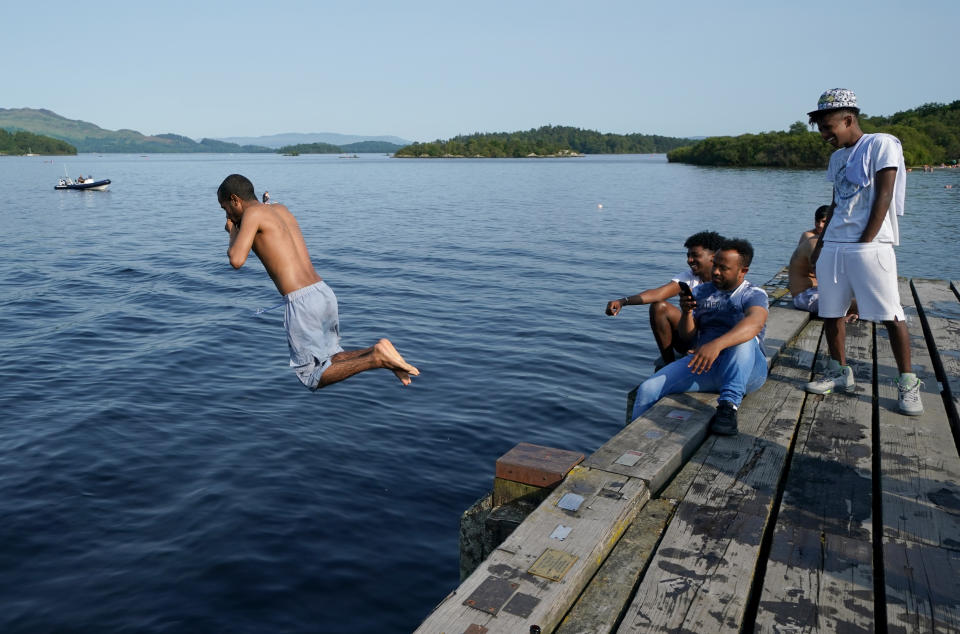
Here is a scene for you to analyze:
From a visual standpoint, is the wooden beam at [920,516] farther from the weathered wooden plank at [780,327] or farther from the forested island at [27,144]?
the forested island at [27,144]

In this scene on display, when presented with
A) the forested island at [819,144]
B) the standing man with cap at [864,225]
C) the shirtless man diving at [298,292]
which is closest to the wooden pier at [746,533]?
the standing man with cap at [864,225]

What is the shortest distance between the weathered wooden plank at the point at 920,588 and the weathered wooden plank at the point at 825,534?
91mm

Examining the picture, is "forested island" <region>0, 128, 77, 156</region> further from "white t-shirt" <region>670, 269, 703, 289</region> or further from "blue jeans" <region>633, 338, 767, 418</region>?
"blue jeans" <region>633, 338, 767, 418</region>

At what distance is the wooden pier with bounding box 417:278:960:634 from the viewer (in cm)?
301

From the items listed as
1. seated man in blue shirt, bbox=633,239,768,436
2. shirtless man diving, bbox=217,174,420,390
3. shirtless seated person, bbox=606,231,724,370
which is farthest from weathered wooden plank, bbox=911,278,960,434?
shirtless man diving, bbox=217,174,420,390

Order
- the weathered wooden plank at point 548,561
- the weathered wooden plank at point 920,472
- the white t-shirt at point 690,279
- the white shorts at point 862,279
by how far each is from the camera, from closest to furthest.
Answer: the weathered wooden plank at point 548,561 → the weathered wooden plank at point 920,472 → the white shorts at point 862,279 → the white t-shirt at point 690,279

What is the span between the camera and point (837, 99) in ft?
17.8

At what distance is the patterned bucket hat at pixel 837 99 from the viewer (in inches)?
213

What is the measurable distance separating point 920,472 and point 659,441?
1552 millimetres

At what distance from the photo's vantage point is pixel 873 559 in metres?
3.46

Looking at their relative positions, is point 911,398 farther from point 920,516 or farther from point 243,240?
point 243,240

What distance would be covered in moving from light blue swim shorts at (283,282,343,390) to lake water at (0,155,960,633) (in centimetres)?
182

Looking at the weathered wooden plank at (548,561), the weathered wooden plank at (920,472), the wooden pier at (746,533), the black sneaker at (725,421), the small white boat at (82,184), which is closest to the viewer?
the weathered wooden plank at (548,561)

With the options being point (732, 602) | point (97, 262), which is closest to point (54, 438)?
point (732, 602)
